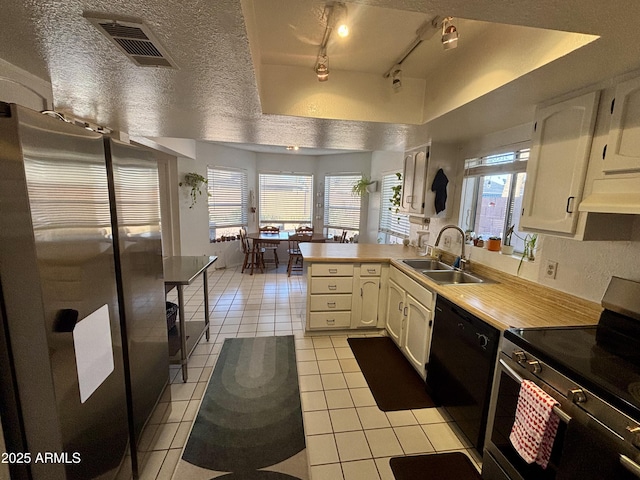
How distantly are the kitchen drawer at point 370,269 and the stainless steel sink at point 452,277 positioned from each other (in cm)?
58

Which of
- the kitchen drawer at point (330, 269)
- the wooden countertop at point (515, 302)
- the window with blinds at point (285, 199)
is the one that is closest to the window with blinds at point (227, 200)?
the window with blinds at point (285, 199)

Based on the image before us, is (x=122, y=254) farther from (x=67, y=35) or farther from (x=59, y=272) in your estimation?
(x=67, y=35)

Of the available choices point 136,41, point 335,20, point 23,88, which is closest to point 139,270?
point 136,41

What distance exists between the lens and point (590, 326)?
4.74 ft

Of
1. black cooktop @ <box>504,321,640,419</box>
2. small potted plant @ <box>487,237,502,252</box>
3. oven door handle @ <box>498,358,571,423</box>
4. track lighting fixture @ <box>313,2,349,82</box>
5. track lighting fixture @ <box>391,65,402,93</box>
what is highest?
track lighting fixture @ <box>313,2,349,82</box>

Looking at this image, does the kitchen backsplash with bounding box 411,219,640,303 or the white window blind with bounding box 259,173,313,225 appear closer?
the kitchen backsplash with bounding box 411,219,640,303

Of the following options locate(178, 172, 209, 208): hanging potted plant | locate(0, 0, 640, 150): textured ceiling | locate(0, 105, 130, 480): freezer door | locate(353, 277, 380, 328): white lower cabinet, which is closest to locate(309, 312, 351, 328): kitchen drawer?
locate(353, 277, 380, 328): white lower cabinet

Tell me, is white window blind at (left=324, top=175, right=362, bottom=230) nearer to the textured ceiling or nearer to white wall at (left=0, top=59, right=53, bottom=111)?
the textured ceiling

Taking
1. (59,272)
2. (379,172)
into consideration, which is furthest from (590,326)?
(379,172)

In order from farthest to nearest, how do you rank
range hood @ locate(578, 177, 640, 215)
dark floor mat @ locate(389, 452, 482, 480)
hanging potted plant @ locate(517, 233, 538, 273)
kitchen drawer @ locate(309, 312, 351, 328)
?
kitchen drawer @ locate(309, 312, 351, 328)
hanging potted plant @ locate(517, 233, 538, 273)
dark floor mat @ locate(389, 452, 482, 480)
range hood @ locate(578, 177, 640, 215)

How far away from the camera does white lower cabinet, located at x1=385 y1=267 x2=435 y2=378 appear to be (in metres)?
2.18

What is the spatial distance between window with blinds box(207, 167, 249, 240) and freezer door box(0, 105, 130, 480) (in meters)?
4.55

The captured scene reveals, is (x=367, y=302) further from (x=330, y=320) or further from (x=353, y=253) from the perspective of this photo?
(x=353, y=253)

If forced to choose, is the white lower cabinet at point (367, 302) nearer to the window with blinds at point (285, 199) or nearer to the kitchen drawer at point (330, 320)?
the kitchen drawer at point (330, 320)
